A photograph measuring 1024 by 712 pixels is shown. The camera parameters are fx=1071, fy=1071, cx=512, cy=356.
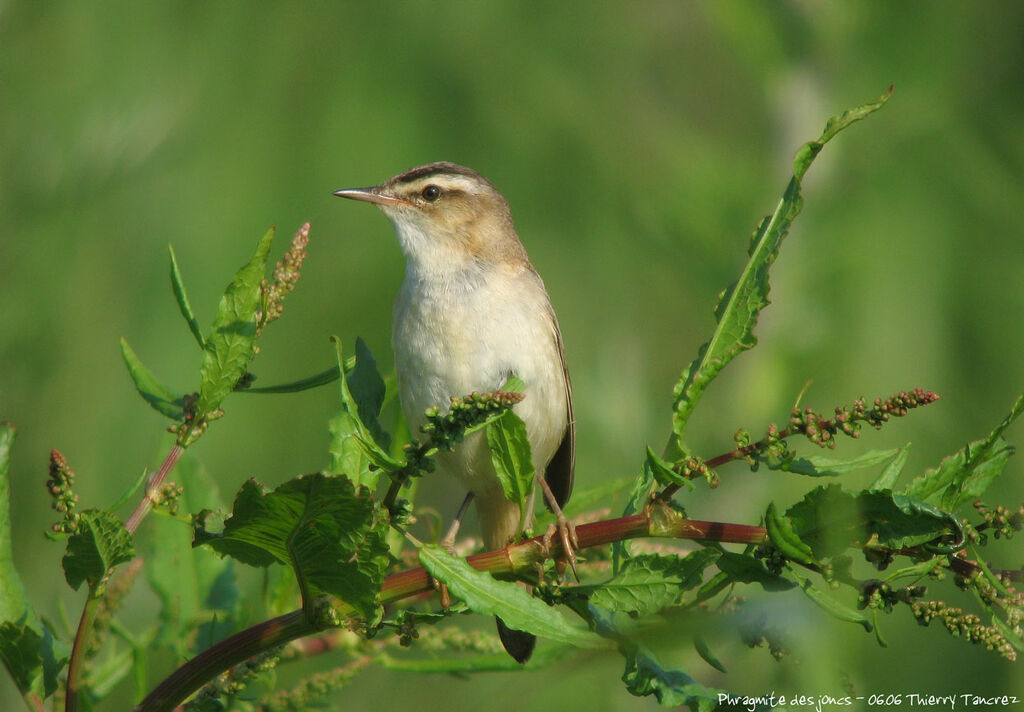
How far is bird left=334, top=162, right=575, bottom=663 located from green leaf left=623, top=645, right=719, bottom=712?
43.9 inches

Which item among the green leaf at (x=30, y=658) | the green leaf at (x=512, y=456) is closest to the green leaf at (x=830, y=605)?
the green leaf at (x=512, y=456)

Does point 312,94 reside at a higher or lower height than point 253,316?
higher

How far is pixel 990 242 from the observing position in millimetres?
2008

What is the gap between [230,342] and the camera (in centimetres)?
145

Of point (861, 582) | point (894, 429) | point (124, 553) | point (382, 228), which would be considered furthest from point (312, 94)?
point (861, 582)

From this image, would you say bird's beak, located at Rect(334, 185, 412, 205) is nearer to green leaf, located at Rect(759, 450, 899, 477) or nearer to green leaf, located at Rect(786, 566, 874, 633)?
green leaf, located at Rect(759, 450, 899, 477)

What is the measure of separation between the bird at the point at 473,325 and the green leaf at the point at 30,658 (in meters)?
1.13

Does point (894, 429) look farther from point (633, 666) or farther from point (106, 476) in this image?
point (106, 476)

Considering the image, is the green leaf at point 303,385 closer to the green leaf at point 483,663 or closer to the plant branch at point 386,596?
the plant branch at point 386,596

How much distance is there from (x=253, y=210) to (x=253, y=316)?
223cm

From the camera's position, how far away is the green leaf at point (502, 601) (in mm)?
1322

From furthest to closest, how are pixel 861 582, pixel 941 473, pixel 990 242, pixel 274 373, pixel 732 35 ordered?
pixel 274 373, pixel 732 35, pixel 990 242, pixel 941 473, pixel 861 582

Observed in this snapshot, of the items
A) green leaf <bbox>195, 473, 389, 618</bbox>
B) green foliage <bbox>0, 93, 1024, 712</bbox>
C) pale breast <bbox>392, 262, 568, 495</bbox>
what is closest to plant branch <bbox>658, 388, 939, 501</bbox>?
green foliage <bbox>0, 93, 1024, 712</bbox>

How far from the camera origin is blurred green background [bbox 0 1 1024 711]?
6.67ft
